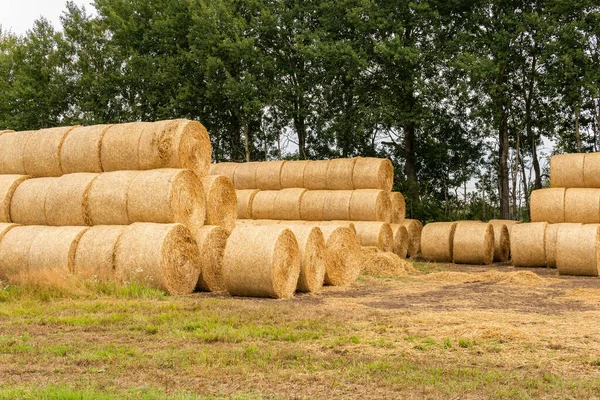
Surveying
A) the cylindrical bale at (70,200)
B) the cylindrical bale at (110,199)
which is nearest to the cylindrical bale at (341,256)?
the cylindrical bale at (110,199)

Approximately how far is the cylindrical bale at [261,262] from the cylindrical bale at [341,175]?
8.30 meters

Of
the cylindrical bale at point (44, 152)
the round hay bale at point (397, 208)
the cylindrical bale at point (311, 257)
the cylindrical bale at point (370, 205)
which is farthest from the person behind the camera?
the round hay bale at point (397, 208)

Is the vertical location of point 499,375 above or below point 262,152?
below

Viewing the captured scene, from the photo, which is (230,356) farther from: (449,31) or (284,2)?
(284,2)

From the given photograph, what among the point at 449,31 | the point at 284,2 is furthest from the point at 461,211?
the point at 284,2

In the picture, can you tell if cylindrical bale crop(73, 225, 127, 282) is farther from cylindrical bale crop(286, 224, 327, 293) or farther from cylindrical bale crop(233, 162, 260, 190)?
cylindrical bale crop(233, 162, 260, 190)

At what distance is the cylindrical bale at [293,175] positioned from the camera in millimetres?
21062

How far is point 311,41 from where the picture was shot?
25750 millimetres

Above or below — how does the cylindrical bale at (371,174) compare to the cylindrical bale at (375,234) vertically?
above

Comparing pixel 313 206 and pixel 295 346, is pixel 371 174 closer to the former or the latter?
pixel 313 206

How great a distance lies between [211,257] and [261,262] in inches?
64.9

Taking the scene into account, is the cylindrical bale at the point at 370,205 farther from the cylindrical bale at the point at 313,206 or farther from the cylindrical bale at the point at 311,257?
the cylindrical bale at the point at 311,257

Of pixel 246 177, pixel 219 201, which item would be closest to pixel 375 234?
pixel 246 177

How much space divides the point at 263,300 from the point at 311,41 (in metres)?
16.2
